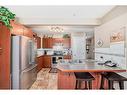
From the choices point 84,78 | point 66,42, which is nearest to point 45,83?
point 84,78

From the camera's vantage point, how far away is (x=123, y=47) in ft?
13.1

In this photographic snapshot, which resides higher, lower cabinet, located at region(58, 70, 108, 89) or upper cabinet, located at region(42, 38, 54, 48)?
upper cabinet, located at region(42, 38, 54, 48)

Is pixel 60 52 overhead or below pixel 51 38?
below

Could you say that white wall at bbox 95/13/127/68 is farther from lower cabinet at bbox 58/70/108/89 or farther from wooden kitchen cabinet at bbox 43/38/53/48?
wooden kitchen cabinet at bbox 43/38/53/48

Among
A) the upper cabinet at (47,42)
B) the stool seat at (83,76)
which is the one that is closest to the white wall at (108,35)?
the stool seat at (83,76)

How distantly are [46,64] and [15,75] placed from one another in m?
6.81

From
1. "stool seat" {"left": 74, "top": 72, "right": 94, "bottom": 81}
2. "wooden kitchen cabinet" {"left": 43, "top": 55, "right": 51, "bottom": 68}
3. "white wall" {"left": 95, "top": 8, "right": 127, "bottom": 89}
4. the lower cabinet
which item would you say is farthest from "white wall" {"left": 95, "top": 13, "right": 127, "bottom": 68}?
"wooden kitchen cabinet" {"left": 43, "top": 55, "right": 51, "bottom": 68}

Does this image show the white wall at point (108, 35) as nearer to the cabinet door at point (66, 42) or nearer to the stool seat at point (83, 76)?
the stool seat at point (83, 76)

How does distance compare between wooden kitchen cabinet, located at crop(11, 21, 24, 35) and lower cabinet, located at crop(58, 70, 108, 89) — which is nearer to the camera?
lower cabinet, located at crop(58, 70, 108, 89)

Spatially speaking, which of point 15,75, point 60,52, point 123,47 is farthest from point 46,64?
point 123,47

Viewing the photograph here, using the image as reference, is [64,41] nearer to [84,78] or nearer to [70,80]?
[70,80]

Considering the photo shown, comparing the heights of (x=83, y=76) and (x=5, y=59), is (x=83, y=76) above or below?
below
